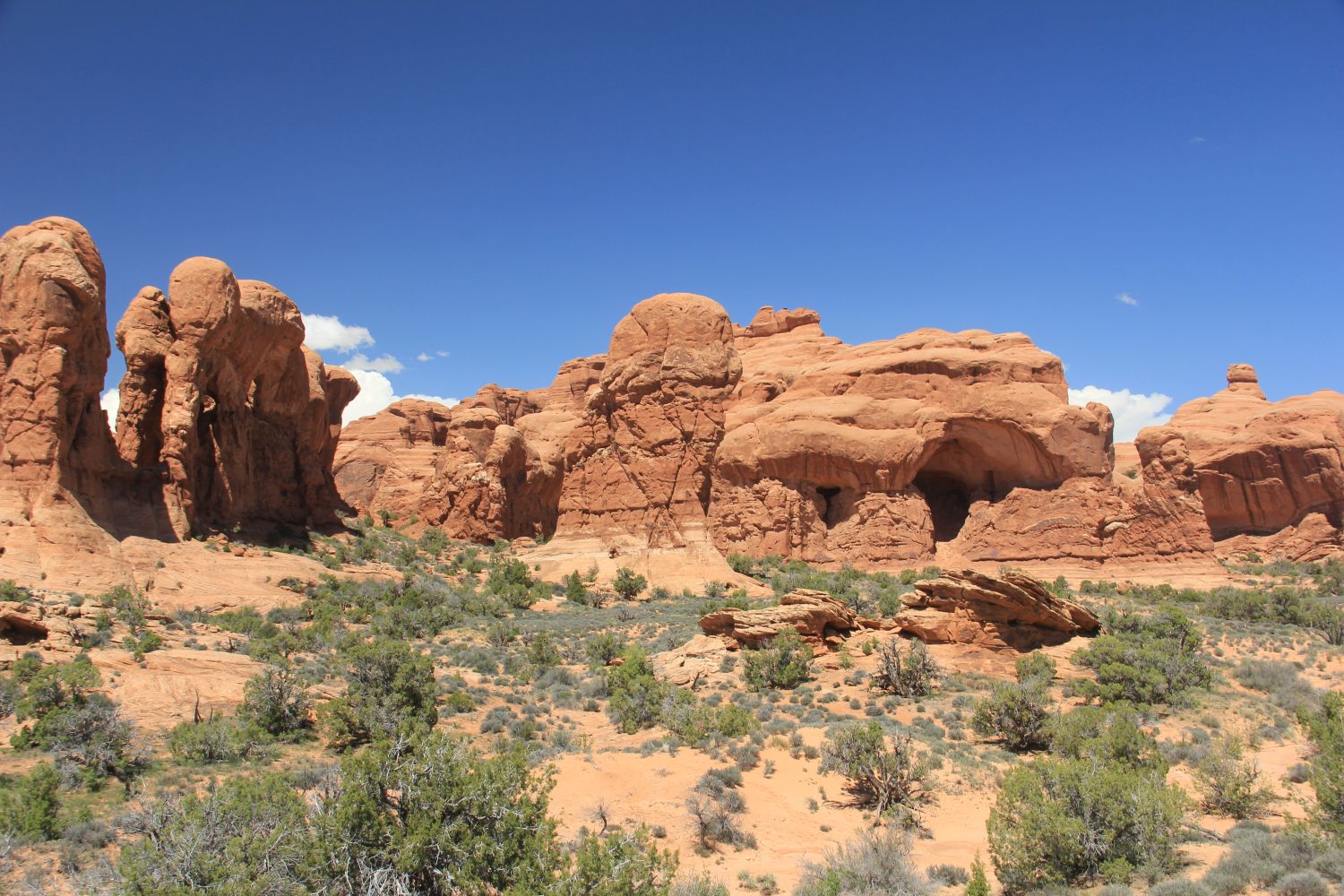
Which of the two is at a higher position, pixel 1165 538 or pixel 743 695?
pixel 1165 538

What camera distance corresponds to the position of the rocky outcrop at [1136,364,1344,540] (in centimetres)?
4197

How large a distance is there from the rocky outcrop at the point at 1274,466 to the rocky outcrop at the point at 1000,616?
24.3 meters

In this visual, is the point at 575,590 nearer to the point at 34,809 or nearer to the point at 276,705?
the point at 276,705

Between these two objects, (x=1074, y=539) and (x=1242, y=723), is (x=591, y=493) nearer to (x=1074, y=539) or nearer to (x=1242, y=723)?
(x=1074, y=539)

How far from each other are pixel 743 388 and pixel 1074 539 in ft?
48.9

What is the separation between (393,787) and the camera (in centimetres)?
852

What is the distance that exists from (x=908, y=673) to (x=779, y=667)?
2749mm

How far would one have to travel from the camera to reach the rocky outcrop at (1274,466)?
42.0 m

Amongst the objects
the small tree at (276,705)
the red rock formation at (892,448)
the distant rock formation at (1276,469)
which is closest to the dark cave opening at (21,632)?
the small tree at (276,705)

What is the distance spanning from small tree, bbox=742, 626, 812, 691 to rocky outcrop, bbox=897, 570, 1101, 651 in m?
4.00

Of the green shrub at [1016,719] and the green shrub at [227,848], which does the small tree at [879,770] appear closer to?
the green shrub at [1016,719]

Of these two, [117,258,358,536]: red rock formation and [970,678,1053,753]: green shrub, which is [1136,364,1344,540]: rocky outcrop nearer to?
[970,678,1053,753]: green shrub

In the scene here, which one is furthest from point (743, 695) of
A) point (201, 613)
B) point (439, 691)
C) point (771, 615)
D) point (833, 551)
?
point (833, 551)

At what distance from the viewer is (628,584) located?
32406mm
